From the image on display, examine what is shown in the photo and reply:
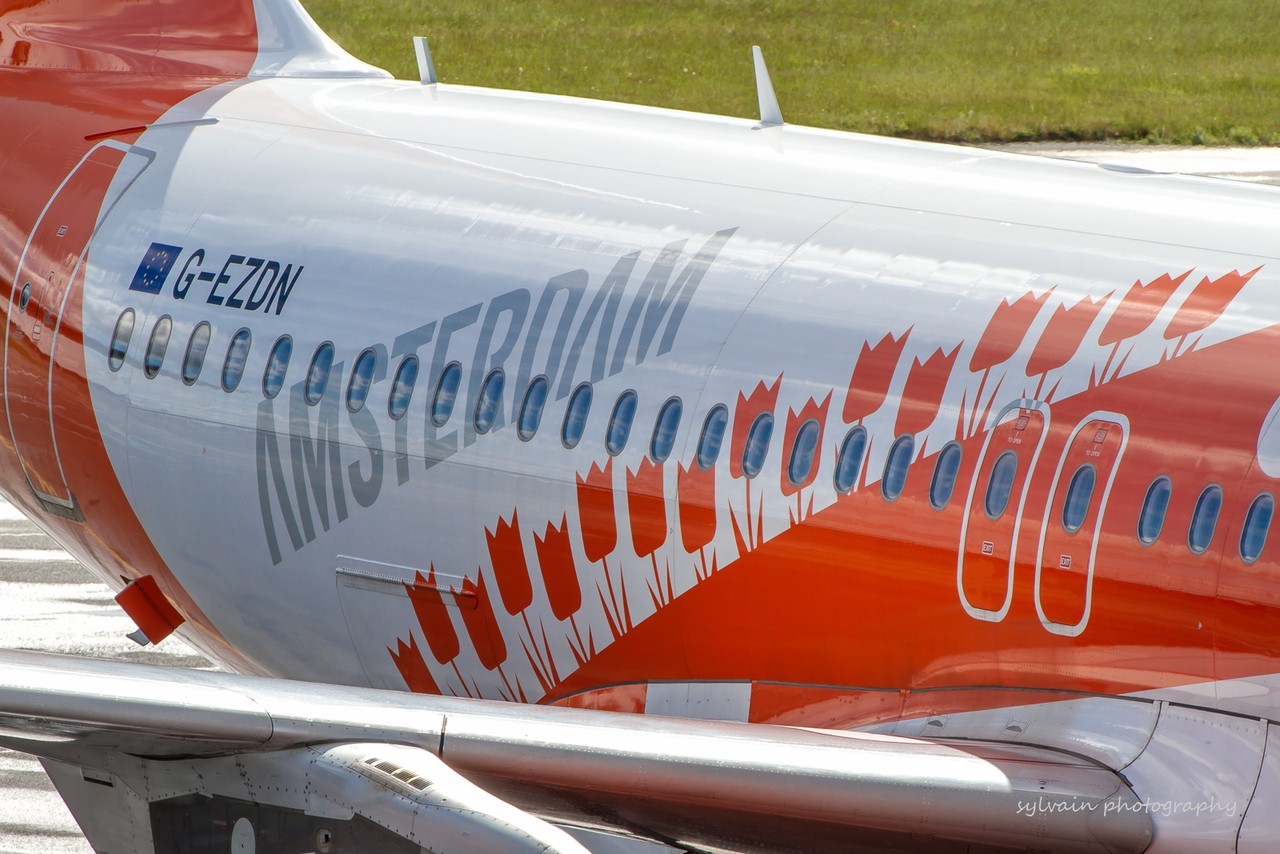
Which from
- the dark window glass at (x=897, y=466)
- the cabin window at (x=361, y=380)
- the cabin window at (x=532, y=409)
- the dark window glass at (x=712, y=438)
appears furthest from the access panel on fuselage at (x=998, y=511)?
the cabin window at (x=361, y=380)

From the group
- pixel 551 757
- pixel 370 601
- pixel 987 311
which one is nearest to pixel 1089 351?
→ pixel 987 311

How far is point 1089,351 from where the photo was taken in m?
7.57

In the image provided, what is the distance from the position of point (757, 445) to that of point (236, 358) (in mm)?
3489

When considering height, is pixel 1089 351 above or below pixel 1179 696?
above

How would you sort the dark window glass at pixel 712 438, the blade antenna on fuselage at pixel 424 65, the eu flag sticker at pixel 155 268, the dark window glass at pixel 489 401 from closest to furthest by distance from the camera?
1. the dark window glass at pixel 712 438
2. the dark window glass at pixel 489 401
3. the eu flag sticker at pixel 155 268
4. the blade antenna on fuselage at pixel 424 65

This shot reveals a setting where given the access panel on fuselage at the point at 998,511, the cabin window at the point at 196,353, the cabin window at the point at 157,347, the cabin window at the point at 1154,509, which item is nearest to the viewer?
the cabin window at the point at 1154,509

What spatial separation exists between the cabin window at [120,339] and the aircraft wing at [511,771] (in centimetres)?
409

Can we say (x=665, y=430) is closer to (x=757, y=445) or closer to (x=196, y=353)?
(x=757, y=445)

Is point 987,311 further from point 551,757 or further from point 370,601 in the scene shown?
point 370,601

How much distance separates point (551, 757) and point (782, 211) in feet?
10.4

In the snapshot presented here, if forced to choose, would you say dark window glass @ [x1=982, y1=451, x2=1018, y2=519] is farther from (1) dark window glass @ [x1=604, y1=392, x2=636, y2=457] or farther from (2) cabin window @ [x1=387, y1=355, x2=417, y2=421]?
(2) cabin window @ [x1=387, y1=355, x2=417, y2=421]

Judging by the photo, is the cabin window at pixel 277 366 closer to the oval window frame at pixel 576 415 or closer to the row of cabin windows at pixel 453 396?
the row of cabin windows at pixel 453 396

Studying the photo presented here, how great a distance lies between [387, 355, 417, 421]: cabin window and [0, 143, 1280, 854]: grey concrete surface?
12.7 ft

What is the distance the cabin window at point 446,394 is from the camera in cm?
951
